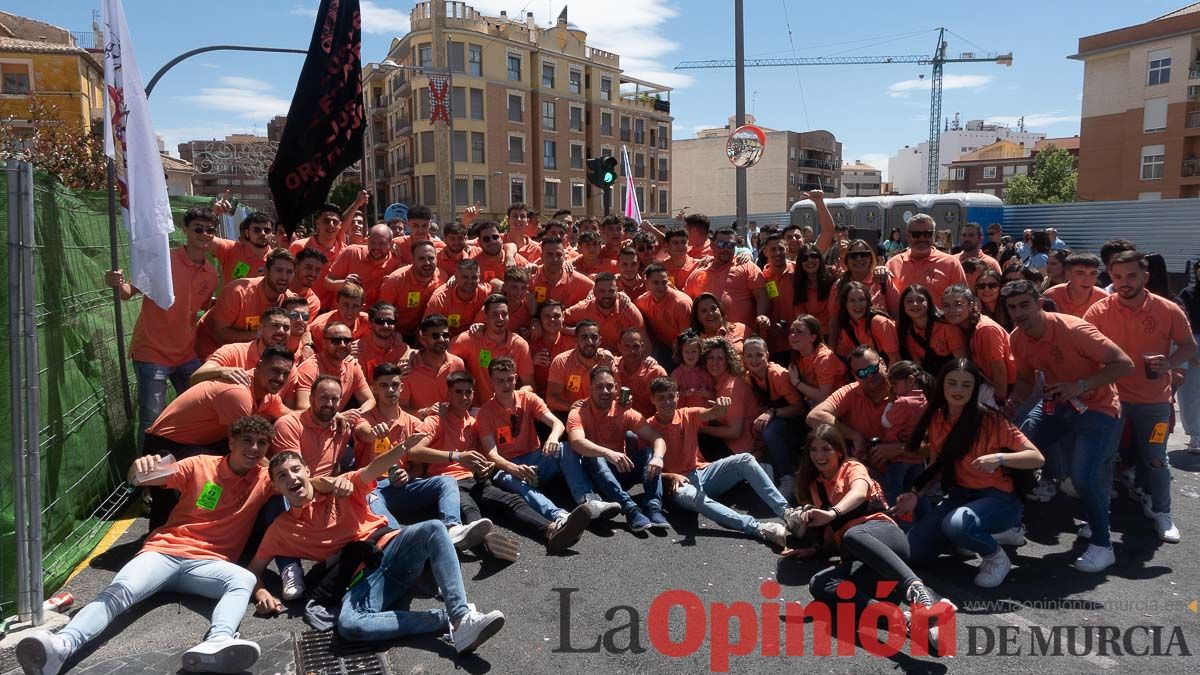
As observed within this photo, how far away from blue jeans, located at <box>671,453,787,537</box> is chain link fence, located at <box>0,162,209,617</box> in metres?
3.95

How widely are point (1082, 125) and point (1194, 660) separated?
169 feet

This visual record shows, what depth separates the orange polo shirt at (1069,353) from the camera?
5035 mm

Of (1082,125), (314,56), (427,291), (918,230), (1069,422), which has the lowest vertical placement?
(1069,422)

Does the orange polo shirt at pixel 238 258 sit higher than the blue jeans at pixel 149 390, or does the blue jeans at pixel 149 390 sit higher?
the orange polo shirt at pixel 238 258

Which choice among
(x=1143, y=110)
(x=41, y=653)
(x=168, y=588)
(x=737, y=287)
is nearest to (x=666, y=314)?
(x=737, y=287)

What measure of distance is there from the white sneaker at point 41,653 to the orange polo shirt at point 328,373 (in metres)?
2.21

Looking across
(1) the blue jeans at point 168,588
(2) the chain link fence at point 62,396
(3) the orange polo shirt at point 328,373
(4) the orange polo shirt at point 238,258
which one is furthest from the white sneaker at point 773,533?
(4) the orange polo shirt at point 238,258

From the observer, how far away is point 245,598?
161 inches

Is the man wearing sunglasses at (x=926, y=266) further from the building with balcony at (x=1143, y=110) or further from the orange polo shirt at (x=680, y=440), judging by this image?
the building with balcony at (x=1143, y=110)

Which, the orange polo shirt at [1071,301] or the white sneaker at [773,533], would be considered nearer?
the white sneaker at [773,533]

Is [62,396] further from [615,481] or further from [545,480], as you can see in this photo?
[615,481]

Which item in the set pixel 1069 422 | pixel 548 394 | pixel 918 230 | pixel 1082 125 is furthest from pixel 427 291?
pixel 1082 125

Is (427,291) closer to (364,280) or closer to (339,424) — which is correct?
(364,280)

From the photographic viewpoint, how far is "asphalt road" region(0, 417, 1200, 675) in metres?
3.85
